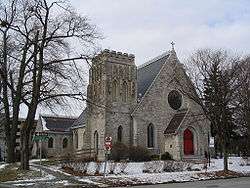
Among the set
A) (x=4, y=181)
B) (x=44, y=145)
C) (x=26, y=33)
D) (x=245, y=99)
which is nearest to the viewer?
(x=4, y=181)

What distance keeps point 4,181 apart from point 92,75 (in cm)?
2332

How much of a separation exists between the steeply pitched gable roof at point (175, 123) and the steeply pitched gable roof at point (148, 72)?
14.2ft

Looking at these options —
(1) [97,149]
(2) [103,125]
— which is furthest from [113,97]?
(1) [97,149]

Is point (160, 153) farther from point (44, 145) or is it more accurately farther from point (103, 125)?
point (44, 145)

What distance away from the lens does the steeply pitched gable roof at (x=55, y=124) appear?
207 ft

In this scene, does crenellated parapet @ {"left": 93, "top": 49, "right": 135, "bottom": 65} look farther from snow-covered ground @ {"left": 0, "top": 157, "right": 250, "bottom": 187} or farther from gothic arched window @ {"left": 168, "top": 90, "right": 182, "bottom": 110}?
snow-covered ground @ {"left": 0, "top": 157, "right": 250, "bottom": 187}

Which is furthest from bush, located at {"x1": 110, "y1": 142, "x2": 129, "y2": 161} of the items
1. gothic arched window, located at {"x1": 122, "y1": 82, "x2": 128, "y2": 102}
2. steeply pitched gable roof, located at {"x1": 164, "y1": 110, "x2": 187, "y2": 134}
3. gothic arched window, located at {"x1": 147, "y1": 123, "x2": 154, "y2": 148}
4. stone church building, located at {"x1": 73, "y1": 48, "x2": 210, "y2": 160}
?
steeply pitched gable roof, located at {"x1": 164, "y1": 110, "x2": 187, "y2": 134}

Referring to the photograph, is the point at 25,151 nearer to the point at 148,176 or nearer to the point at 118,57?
the point at 148,176

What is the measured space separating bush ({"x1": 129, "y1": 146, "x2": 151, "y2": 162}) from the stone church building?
224 centimetres

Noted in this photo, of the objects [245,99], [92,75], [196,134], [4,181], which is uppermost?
[92,75]

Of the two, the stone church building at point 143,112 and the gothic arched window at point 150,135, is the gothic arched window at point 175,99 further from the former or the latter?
the gothic arched window at point 150,135

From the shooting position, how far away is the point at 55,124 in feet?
214

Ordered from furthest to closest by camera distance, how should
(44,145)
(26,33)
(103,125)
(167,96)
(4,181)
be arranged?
(44,145)
(167,96)
(103,125)
(26,33)
(4,181)

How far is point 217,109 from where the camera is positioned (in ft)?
111
